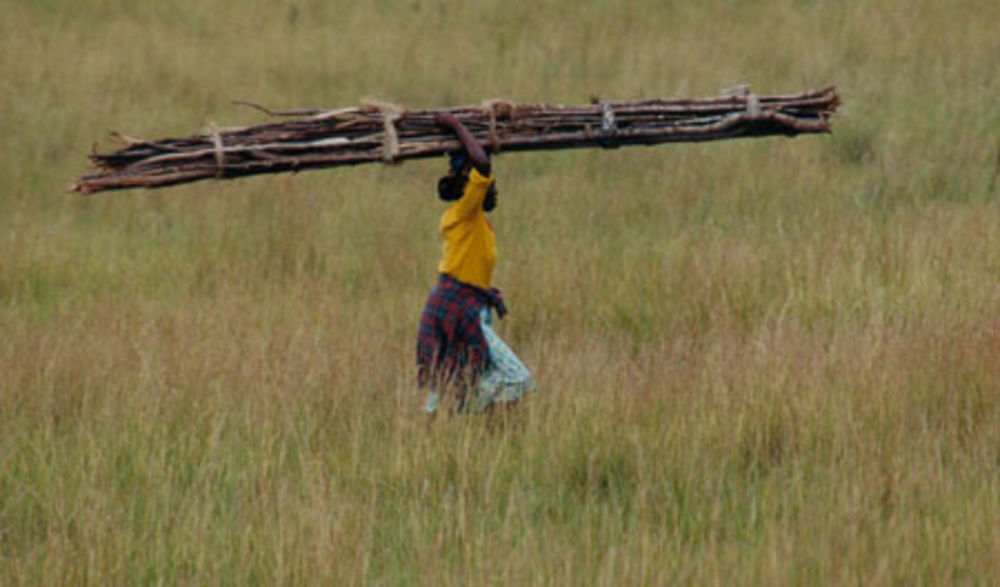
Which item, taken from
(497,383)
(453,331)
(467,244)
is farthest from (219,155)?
(497,383)

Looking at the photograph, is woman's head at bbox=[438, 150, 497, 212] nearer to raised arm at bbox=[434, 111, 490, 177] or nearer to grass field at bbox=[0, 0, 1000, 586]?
raised arm at bbox=[434, 111, 490, 177]

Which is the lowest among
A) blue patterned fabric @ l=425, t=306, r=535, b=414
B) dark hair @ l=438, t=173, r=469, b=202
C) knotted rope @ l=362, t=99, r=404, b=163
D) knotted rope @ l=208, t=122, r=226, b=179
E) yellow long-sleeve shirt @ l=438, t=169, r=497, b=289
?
blue patterned fabric @ l=425, t=306, r=535, b=414

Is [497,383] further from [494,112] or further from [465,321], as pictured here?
[494,112]

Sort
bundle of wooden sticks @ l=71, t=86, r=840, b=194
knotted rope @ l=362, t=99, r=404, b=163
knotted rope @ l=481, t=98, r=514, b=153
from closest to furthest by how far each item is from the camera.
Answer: bundle of wooden sticks @ l=71, t=86, r=840, b=194 < knotted rope @ l=362, t=99, r=404, b=163 < knotted rope @ l=481, t=98, r=514, b=153

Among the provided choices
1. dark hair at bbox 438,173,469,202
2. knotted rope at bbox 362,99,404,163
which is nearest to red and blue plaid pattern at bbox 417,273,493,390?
dark hair at bbox 438,173,469,202

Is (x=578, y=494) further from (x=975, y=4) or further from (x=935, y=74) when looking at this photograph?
(x=975, y=4)

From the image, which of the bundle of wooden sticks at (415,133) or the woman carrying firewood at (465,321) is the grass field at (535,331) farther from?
the bundle of wooden sticks at (415,133)

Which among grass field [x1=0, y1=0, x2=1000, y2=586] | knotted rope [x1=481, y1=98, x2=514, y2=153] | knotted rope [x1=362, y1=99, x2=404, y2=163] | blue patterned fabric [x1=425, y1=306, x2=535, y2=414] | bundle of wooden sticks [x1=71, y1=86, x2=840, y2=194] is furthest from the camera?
blue patterned fabric [x1=425, y1=306, x2=535, y2=414]

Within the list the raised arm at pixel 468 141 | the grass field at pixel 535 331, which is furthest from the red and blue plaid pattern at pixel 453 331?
the raised arm at pixel 468 141

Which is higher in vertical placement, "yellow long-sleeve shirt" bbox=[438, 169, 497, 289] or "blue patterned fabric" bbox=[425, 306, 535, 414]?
"yellow long-sleeve shirt" bbox=[438, 169, 497, 289]

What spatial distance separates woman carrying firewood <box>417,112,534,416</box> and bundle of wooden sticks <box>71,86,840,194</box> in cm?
19

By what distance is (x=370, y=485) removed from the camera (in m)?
5.22

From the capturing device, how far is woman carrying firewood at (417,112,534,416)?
601cm

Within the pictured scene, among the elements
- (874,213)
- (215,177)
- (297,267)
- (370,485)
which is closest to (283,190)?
(297,267)
